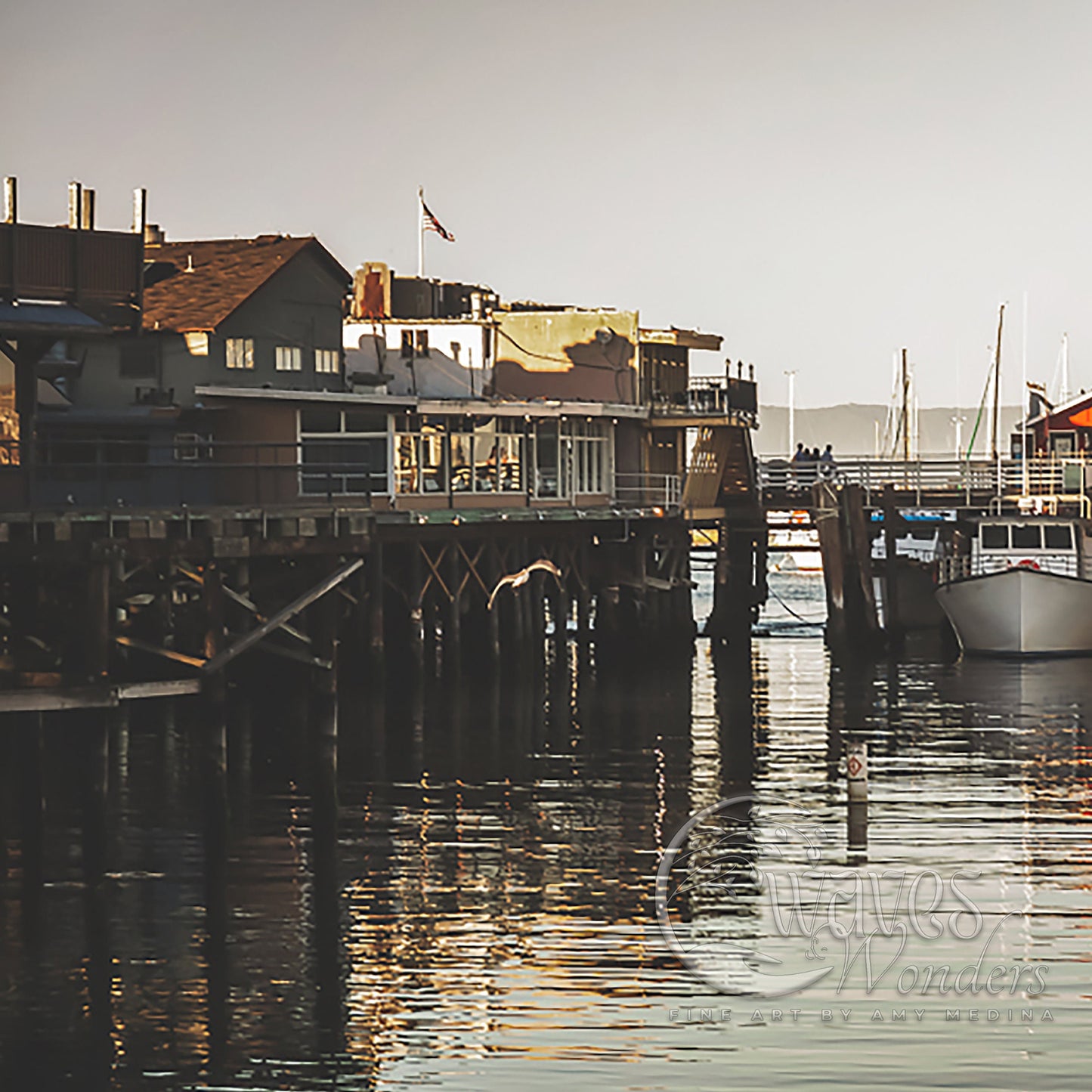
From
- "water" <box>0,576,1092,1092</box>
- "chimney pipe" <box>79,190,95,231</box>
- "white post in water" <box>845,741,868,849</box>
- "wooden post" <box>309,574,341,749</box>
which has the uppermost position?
"chimney pipe" <box>79,190,95,231</box>

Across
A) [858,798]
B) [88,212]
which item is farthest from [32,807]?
[88,212]

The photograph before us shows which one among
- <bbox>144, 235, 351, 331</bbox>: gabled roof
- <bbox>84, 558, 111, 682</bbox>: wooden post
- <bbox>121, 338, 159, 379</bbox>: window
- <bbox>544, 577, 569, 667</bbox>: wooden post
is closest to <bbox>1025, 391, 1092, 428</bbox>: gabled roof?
<bbox>544, 577, 569, 667</bbox>: wooden post

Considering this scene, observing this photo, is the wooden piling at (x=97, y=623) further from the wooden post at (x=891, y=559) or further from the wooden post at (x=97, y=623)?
the wooden post at (x=891, y=559)

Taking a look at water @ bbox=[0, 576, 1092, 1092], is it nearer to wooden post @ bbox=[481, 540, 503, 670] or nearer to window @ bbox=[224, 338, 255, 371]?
wooden post @ bbox=[481, 540, 503, 670]

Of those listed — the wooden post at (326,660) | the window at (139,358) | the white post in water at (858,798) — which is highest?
the window at (139,358)

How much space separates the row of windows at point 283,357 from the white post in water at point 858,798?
2557 cm

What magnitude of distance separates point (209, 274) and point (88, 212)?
13.2 metres

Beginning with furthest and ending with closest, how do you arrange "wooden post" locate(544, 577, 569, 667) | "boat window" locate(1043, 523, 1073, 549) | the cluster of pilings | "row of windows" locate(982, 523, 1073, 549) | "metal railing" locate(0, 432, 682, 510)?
"row of windows" locate(982, 523, 1073, 549) < "boat window" locate(1043, 523, 1073, 549) < "wooden post" locate(544, 577, 569, 667) < "metal railing" locate(0, 432, 682, 510) < the cluster of pilings

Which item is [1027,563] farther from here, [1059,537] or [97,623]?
[97,623]

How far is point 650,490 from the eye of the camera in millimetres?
65500

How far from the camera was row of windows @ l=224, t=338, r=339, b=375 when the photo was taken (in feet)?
164

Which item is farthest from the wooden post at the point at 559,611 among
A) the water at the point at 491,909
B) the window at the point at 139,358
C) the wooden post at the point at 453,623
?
the window at the point at 139,358

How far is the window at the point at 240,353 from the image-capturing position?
164 feet

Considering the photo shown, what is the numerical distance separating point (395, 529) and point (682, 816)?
19.6 m
